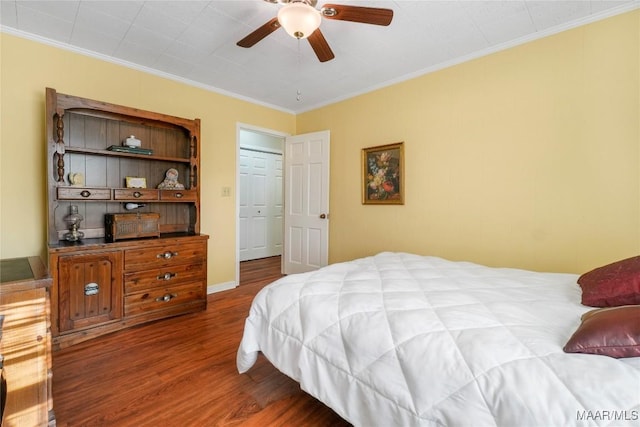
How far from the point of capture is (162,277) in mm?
2709

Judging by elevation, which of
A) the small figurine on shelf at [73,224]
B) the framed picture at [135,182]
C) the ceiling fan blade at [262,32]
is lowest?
the small figurine on shelf at [73,224]

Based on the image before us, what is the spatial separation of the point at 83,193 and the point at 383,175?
291 centimetres

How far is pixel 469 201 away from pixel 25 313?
3166 millimetres

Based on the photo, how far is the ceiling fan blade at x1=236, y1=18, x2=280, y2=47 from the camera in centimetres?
175

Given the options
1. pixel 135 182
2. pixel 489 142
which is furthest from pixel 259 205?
pixel 489 142

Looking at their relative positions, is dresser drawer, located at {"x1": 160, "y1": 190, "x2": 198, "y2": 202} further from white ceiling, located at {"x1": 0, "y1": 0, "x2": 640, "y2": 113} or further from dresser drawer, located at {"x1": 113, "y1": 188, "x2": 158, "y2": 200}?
white ceiling, located at {"x1": 0, "y1": 0, "x2": 640, "y2": 113}

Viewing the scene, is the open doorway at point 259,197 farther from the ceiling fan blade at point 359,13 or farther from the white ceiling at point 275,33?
the ceiling fan blade at point 359,13

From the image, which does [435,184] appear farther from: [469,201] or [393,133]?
[393,133]

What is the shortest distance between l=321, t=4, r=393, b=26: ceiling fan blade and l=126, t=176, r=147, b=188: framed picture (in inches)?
92.0

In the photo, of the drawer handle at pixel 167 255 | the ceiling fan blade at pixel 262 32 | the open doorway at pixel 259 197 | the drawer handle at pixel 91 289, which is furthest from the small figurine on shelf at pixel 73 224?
the open doorway at pixel 259 197

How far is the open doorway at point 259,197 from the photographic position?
213 inches

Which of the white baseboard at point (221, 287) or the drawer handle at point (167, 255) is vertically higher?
the drawer handle at point (167, 255)
